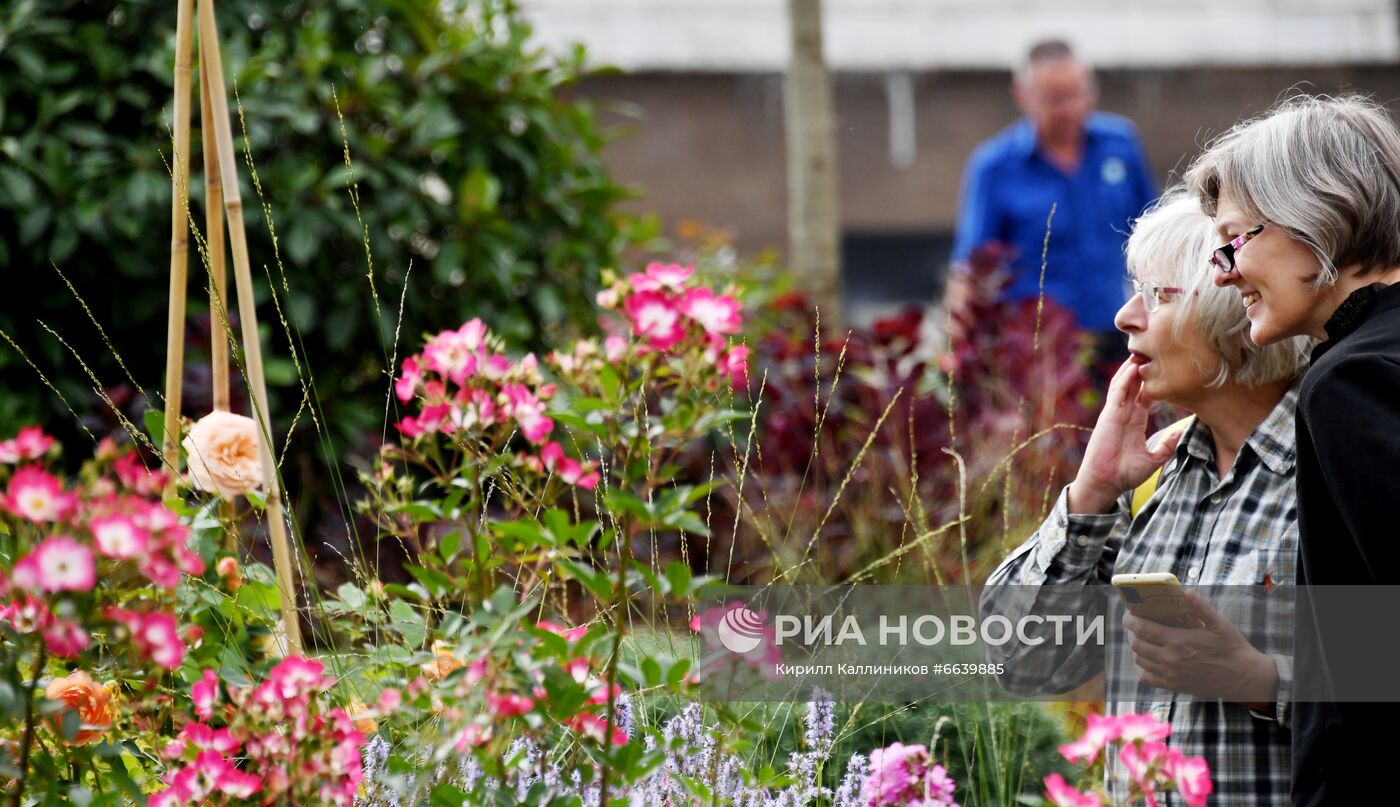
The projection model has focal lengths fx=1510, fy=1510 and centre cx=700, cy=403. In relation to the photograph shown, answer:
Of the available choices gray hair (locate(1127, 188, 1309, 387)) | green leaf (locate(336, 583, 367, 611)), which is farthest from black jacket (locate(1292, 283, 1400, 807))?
green leaf (locate(336, 583, 367, 611))

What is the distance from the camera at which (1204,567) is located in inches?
75.3

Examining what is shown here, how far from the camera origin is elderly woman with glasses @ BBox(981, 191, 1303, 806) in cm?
182

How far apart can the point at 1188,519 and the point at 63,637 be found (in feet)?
4.49

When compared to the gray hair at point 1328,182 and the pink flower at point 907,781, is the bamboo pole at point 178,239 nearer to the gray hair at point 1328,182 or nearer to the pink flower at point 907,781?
the pink flower at point 907,781

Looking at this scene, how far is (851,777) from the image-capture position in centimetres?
186

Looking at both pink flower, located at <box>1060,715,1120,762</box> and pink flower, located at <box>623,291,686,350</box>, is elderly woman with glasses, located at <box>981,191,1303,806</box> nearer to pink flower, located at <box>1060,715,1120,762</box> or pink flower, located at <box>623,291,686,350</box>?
pink flower, located at <box>1060,715,1120,762</box>

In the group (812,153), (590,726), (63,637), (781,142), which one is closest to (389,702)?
(590,726)

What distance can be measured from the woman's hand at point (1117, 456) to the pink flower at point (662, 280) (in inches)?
32.1

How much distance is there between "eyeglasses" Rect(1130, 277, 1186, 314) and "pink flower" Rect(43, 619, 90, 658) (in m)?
1.36

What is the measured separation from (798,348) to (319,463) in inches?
53.0

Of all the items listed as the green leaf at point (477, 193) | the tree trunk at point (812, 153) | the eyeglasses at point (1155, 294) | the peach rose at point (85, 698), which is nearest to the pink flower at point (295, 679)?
the peach rose at point (85, 698)

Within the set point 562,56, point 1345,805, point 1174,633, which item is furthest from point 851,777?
point 562,56

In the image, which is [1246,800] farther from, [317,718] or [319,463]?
[319,463]

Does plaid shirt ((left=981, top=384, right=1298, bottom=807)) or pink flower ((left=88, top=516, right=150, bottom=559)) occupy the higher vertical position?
pink flower ((left=88, top=516, right=150, bottom=559))
